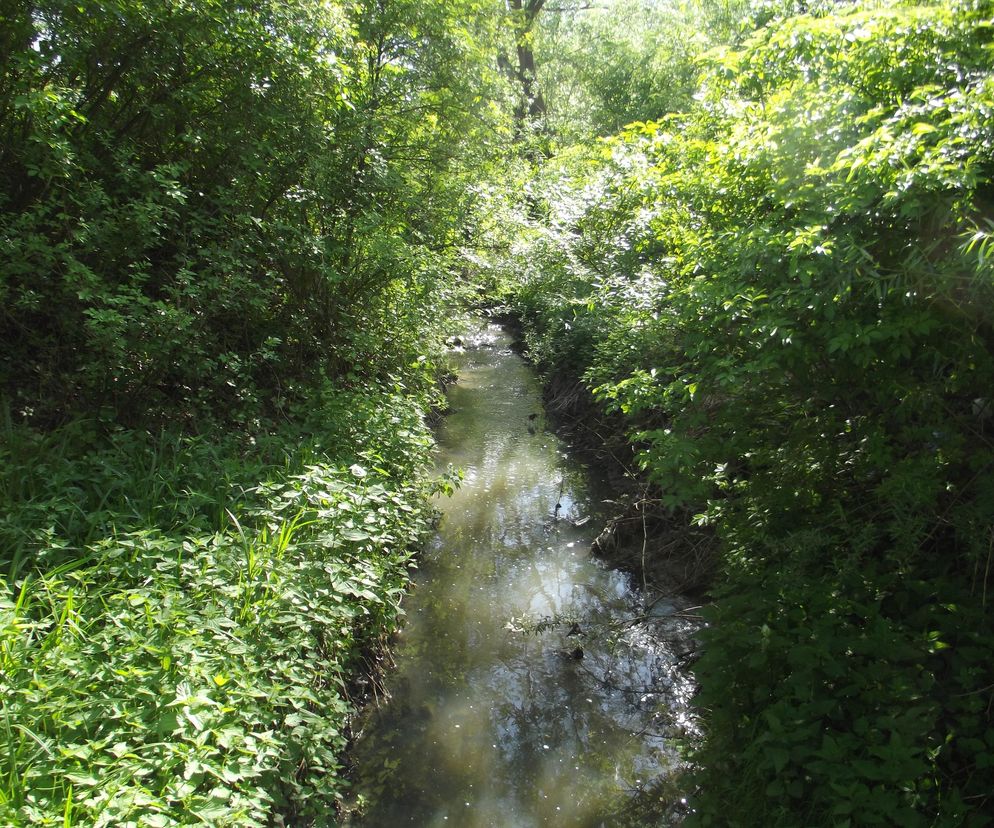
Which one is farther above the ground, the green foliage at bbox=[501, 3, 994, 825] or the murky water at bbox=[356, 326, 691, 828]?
the green foliage at bbox=[501, 3, 994, 825]

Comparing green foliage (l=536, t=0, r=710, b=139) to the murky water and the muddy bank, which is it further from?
the murky water

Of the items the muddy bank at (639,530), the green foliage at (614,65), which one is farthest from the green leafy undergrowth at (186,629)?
the green foliage at (614,65)

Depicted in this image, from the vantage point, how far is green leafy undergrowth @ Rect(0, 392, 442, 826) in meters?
2.21

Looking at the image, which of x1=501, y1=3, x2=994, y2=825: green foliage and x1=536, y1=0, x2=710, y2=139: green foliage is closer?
x1=501, y1=3, x2=994, y2=825: green foliage

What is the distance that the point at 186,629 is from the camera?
Answer: 2791mm

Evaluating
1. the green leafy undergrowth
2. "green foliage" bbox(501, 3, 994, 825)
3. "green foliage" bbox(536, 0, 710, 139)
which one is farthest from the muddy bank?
"green foliage" bbox(536, 0, 710, 139)

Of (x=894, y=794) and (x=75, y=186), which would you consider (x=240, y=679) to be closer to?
(x=894, y=794)

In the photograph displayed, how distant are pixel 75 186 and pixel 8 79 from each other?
80 centimetres

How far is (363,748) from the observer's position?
12.7 feet

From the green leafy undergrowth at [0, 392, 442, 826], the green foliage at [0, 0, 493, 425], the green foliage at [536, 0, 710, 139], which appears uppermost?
the green foliage at [536, 0, 710, 139]

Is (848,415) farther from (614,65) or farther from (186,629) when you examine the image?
(614,65)

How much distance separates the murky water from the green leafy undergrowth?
460 mm

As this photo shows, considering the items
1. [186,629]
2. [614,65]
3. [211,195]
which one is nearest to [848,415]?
[186,629]

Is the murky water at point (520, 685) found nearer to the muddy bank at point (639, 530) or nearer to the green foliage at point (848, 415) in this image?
the muddy bank at point (639, 530)
